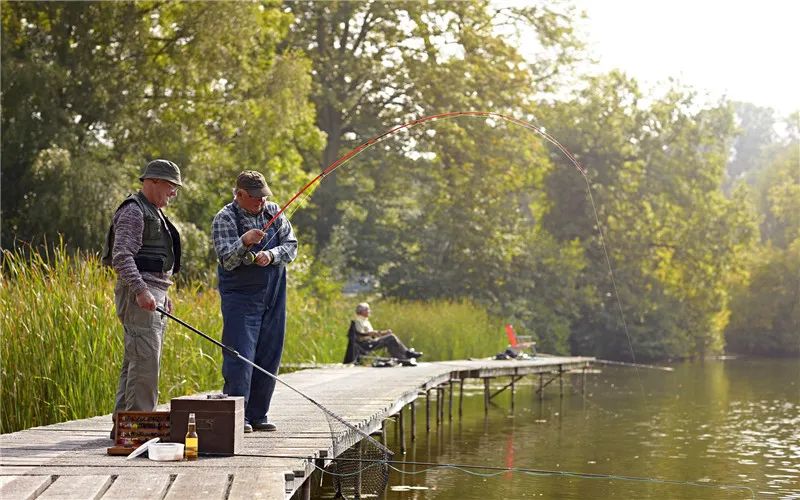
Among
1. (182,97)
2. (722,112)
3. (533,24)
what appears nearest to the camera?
(182,97)

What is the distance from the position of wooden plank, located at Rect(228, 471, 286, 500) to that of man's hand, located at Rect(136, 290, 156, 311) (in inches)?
45.0

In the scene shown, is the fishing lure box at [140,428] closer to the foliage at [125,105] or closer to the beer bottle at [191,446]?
the beer bottle at [191,446]

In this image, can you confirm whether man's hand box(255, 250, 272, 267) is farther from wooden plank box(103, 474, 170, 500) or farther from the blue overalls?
wooden plank box(103, 474, 170, 500)

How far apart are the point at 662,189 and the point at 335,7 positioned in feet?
47.1

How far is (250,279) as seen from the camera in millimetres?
7109

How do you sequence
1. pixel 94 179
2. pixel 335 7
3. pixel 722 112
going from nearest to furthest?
pixel 94 179, pixel 335 7, pixel 722 112

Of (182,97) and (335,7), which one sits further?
(335,7)

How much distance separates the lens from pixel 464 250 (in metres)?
31.3

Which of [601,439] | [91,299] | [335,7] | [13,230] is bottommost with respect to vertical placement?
[601,439]

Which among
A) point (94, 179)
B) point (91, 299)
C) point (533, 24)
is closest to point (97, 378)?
point (91, 299)

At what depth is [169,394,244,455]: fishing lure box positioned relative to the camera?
Answer: 21.1 feet

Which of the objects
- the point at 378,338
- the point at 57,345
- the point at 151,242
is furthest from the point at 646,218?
the point at 151,242

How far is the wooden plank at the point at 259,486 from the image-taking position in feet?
17.5

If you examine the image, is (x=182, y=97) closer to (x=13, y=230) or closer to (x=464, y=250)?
(x=13, y=230)
